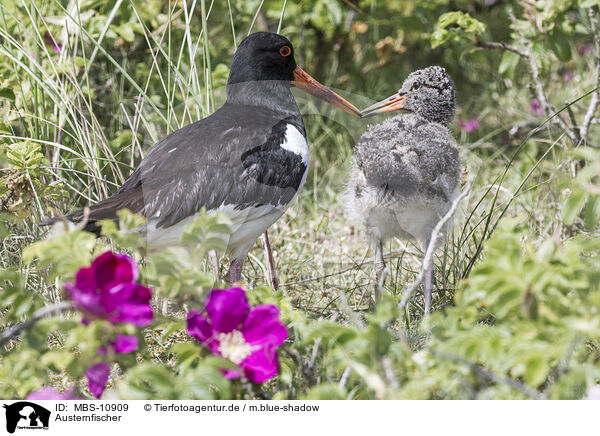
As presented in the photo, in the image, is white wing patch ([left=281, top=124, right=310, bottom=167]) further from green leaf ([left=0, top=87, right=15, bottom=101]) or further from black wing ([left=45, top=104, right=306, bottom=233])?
green leaf ([left=0, top=87, right=15, bottom=101])

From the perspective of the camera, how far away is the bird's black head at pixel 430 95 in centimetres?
283

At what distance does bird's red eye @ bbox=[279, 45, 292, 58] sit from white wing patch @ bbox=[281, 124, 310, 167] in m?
0.37

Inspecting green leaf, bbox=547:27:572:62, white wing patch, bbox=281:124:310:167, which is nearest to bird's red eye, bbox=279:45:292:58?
white wing patch, bbox=281:124:310:167

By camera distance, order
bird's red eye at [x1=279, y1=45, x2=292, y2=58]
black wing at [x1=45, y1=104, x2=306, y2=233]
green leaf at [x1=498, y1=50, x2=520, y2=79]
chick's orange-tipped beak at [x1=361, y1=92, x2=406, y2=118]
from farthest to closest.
→ green leaf at [x1=498, y1=50, x2=520, y2=79] < chick's orange-tipped beak at [x1=361, y1=92, x2=406, y2=118] < bird's red eye at [x1=279, y1=45, x2=292, y2=58] < black wing at [x1=45, y1=104, x2=306, y2=233]

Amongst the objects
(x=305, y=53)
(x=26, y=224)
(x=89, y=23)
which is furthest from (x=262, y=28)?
(x=26, y=224)

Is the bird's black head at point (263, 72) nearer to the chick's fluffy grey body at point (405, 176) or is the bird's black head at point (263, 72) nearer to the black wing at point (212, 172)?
the black wing at point (212, 172)

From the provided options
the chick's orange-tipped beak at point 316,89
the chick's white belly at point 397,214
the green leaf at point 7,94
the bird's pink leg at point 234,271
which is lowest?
the bird's pink leg at point 234,271

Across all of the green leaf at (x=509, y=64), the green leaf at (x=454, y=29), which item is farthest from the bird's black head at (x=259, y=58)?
the green leaf at (x=509, y=64)

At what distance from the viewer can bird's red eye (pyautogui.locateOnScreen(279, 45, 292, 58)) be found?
Result: 2.82 meters

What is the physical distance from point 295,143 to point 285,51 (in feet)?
1.62

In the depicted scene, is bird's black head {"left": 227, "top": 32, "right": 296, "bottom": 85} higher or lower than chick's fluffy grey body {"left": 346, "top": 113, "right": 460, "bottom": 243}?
higher

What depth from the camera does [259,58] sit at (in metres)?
2.76

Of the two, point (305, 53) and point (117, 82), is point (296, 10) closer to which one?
point (305, 53)
